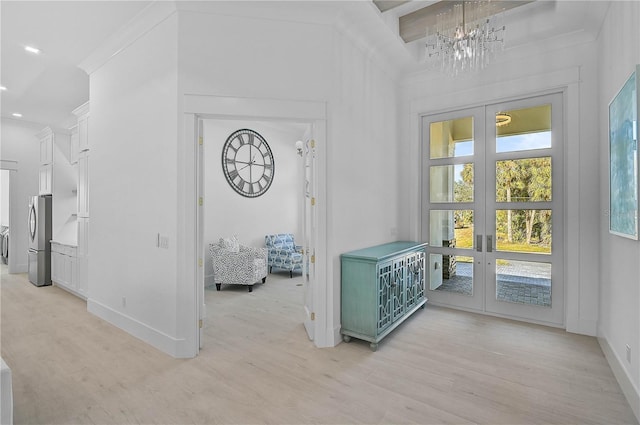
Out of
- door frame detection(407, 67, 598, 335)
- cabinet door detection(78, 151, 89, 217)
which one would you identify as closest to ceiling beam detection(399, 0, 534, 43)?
door frame detection(407, 67, 598, 335)

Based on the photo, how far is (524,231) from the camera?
12.5 feet

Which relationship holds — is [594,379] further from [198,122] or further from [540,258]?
[198,122]

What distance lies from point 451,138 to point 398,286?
224 cm

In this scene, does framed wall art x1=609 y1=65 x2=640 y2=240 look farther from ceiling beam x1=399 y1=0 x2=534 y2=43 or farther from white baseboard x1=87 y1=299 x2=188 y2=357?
white baseboard x1=87 y1=299 x2=188 y2=357

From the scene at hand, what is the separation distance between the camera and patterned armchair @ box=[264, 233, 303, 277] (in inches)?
247

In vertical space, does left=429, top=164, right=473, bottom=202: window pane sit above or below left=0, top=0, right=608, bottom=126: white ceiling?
below

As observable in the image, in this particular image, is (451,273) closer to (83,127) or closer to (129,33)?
(129,33)

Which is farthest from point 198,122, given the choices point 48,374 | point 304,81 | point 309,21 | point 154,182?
point 48,374

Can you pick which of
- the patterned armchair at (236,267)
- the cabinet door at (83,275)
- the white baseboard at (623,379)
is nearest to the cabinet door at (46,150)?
the cabinet door at (83,275)

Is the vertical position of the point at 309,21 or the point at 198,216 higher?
the point at 309,21

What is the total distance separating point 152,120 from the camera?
316 centimetres

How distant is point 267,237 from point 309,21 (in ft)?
15.1

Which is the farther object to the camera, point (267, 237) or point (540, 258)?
point (267, 237)

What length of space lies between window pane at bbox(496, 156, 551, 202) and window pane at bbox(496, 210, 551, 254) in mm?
180
